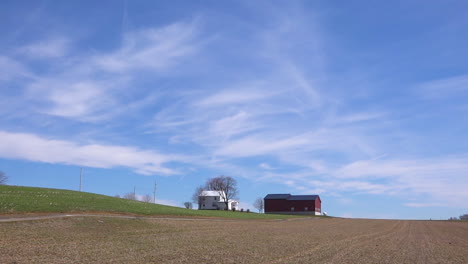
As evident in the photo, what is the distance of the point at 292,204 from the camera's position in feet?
450

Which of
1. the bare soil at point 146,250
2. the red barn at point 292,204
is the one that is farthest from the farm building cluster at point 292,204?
the bare soil at point 146,250

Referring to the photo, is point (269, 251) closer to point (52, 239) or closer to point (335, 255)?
point (335, 255)

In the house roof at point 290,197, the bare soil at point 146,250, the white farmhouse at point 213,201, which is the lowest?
the white farmhouse at point 213,201

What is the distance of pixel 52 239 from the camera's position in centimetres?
2303

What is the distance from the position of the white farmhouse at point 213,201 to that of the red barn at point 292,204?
18610 millimetres

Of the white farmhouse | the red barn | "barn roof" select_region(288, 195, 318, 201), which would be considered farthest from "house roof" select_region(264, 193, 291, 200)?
the white farmhouse

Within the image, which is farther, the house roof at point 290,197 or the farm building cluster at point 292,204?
the house roof at point 290,197

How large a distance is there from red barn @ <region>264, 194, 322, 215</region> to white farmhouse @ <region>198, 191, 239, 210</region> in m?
18.6

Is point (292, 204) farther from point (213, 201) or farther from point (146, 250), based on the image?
point (146, 250)

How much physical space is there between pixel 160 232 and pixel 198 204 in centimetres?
13038

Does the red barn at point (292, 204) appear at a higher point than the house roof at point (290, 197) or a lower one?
lower

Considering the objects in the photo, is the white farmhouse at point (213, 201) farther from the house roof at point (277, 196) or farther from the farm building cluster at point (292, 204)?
the house roof at point (277, 196)

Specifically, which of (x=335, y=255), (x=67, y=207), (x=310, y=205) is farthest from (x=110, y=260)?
(x=310, y=205)

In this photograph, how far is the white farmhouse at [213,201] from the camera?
153250 millimetres
